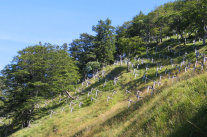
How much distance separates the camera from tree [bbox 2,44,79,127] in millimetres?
23938

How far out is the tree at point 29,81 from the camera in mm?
23938

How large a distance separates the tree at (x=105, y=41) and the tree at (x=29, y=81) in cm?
2339

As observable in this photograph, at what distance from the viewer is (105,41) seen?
50906mm

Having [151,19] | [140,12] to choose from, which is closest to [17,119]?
[151,19]

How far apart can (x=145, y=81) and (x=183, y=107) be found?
18.5 m

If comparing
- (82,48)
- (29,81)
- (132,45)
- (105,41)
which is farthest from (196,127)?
(82,48)

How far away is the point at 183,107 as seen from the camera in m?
Answer: 4.84

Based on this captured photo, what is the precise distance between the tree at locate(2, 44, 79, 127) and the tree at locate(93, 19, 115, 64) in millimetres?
23395

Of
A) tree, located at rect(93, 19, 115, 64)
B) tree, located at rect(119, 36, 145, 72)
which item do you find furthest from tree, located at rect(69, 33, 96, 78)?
tree, located at rect(119, 36, 145, 72)

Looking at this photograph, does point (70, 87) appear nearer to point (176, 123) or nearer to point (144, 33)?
point (176, 123)

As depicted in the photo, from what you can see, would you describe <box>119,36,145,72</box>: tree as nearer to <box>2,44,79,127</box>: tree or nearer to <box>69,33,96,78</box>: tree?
<box>2,44,79,127</box>: tree

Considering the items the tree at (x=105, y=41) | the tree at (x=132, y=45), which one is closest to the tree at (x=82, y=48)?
the tree at (x=105, y=41)

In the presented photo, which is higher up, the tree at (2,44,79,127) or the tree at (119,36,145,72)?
the tree at (119,36,145,72)

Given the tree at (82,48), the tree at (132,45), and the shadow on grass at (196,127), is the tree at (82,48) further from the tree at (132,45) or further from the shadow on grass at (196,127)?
the shadow on grass at (196,127)
